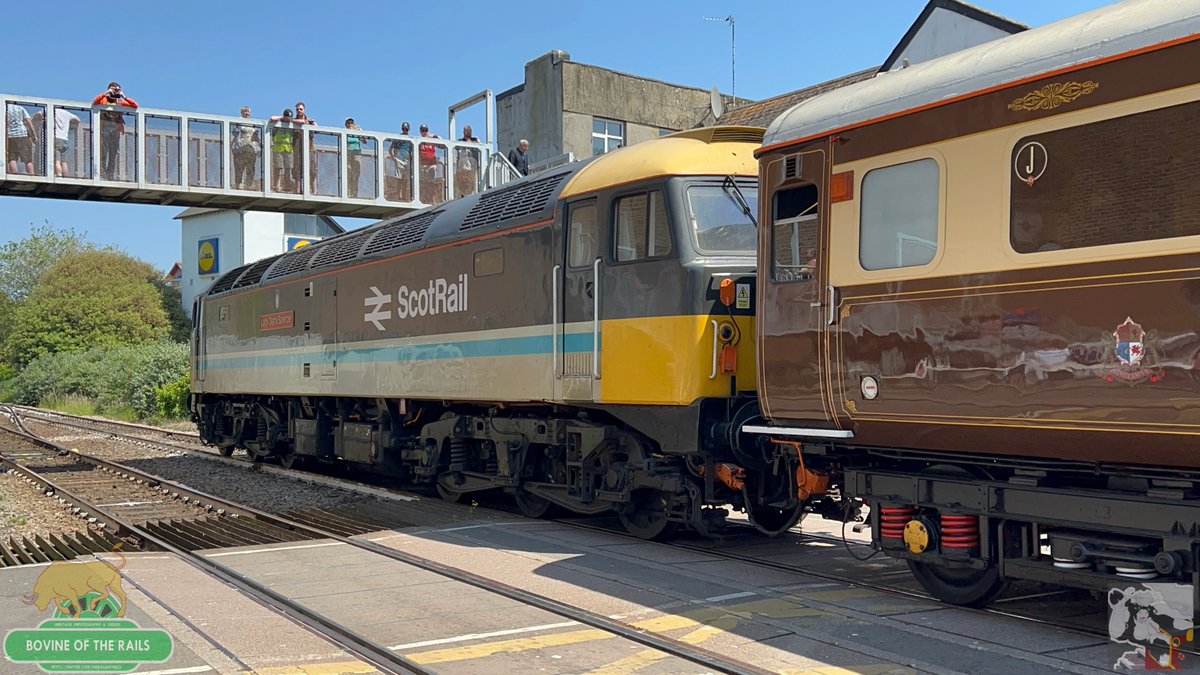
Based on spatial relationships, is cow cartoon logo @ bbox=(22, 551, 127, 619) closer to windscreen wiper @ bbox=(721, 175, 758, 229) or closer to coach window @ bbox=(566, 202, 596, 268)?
coach window @ bbox=(566, 202, 596, 268)

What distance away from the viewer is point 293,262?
58.3 feet

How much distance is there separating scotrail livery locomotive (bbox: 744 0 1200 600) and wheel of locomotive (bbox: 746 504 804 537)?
0.96 m

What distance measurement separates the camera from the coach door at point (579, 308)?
1004cm

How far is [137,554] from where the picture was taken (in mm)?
9992

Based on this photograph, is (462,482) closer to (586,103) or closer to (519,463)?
(519,463)

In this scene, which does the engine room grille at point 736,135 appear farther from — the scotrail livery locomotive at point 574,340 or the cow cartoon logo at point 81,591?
the cow cartoon logo at point 81,591

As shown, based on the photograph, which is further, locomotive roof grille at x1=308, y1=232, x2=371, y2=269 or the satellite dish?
the satellite dish

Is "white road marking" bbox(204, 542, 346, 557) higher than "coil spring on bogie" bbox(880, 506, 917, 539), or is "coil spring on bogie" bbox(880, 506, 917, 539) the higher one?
"coil spring on bogie" bbox(880, 506, 917, 539)

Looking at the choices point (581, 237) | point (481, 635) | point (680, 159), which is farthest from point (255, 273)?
point (481, 635)

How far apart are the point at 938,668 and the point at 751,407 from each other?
10.8ft

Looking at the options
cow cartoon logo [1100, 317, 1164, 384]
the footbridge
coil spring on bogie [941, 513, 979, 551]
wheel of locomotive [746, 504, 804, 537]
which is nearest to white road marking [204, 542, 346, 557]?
wheel of locomotive [746, 504, 804, 537]

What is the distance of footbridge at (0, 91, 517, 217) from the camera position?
17.4 metres

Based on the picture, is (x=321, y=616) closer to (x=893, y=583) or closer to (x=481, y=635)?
(x=481, y=635)
